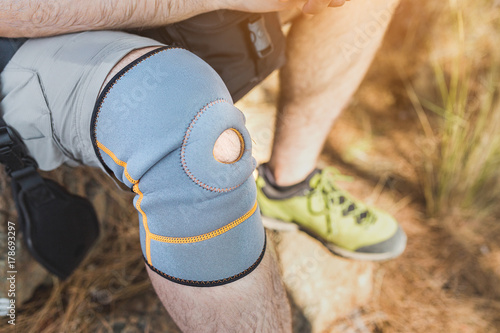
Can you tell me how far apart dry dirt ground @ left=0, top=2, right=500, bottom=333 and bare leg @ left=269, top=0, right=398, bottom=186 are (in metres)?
0.44

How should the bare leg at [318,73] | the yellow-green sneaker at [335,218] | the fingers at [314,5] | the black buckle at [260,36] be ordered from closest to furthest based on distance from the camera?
the fingers at [314,5]
the black buckle at [260,36]
the bare leg at [318,73]
the yellow-green sneaker at [335,218]

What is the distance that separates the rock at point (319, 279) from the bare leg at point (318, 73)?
25 cm

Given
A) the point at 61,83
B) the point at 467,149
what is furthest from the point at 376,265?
the point at 61,83

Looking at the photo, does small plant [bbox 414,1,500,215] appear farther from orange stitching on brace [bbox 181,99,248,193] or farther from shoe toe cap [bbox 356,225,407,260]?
orange stitching on brace [bbox 181,99,248,193]

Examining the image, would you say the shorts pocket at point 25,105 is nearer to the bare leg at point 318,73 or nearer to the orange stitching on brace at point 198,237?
the orange stitching on brace at point 198,237

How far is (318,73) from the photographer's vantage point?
1025 millimetres

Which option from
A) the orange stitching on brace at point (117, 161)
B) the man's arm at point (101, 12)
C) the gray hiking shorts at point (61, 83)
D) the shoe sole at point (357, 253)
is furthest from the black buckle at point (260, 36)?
the shoe sole at point (357, 253)

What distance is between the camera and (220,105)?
1.96ft

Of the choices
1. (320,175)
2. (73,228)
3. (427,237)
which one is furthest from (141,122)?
(427,237)

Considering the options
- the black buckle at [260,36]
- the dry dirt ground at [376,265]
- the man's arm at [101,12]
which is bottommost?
the dry dirt ground at [376,265]

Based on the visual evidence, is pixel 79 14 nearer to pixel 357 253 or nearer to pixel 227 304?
pixel 227 304

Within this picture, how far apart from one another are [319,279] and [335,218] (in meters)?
0.23

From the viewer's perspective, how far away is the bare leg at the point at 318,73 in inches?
37.8

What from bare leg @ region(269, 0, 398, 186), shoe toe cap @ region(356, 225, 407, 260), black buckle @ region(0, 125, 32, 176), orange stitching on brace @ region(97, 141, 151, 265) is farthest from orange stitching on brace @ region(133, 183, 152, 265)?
shoe toe cap @ region(356, 225, 407, 260)
